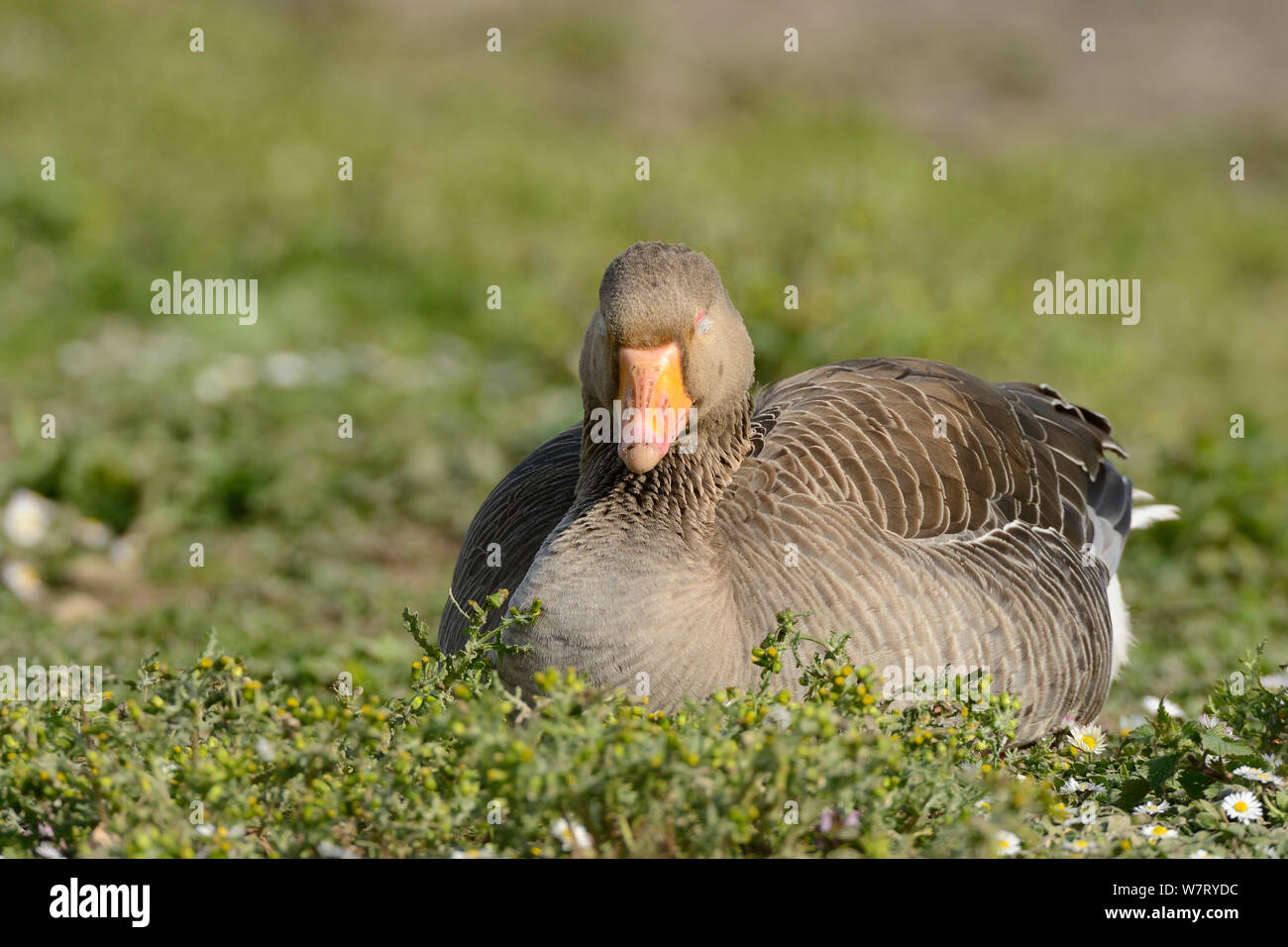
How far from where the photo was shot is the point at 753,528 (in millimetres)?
5102

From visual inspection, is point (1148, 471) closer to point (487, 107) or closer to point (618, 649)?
point (618, 649)

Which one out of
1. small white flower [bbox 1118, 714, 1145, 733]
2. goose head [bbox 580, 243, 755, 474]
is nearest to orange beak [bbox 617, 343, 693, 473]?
goose head [bbox 580, 243, 755, 474]

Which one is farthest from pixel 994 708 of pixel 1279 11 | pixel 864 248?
pixel 1279 11

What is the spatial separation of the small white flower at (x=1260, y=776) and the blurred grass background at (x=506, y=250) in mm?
2420

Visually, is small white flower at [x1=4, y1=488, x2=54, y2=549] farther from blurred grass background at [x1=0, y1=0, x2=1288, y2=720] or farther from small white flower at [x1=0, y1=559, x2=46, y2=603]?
small white flower at [x1=0, y1=559, x2=46, y2=603]

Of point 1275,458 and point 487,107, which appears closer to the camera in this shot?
point 1275,458

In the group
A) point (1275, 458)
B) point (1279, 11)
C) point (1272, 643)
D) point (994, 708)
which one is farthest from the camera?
point (1279, 11)

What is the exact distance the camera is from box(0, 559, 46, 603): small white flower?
26.3 feet

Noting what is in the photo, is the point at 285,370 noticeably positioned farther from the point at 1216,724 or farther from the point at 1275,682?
the point at 1216,724

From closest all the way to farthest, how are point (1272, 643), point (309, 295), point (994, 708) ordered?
point (994, 708) → point (1272, 643) → point (309, 295)

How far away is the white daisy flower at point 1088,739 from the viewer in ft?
16.4

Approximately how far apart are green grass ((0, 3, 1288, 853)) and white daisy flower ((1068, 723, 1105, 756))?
0.14 m

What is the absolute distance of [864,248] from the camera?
36.6 ft
